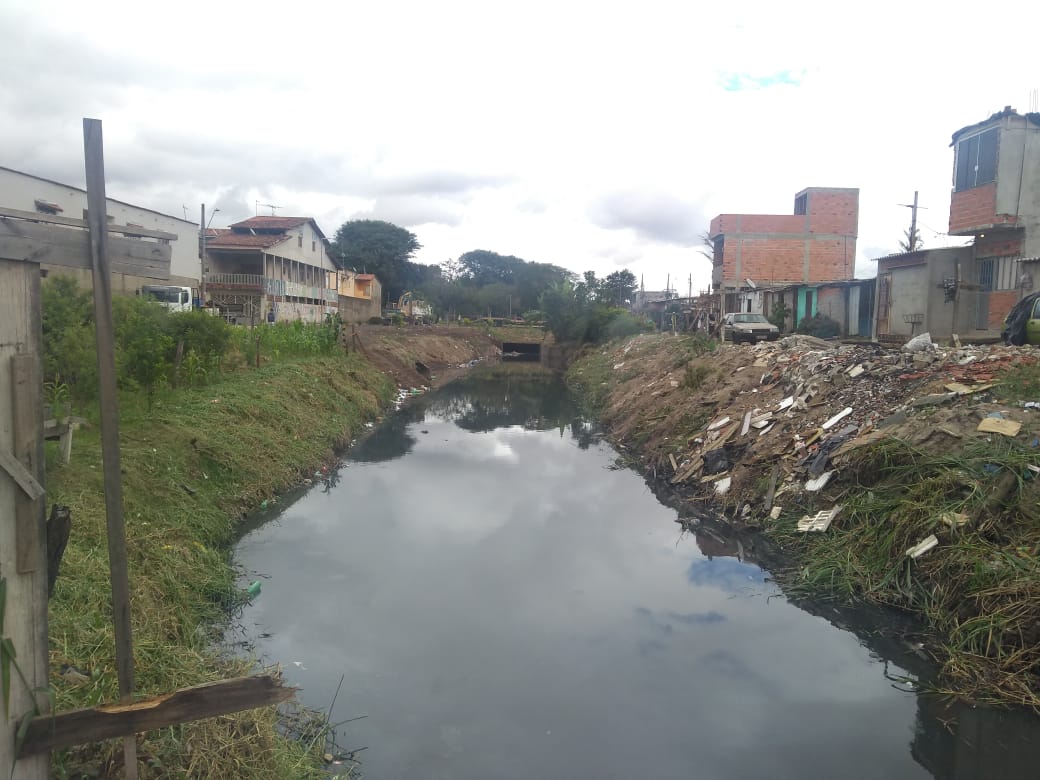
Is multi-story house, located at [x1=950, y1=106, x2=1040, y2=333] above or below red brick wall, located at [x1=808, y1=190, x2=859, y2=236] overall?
below

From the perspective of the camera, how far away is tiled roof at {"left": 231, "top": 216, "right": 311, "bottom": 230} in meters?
42.3

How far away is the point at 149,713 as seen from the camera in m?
3.24

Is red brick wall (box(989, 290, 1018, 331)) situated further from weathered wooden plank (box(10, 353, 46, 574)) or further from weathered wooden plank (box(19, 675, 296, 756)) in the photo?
weathered wooden plank (box(10, 353, 46, 574))

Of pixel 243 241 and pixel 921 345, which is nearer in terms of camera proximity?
pixel 921 345

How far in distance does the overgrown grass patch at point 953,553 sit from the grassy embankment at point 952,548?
0.4 inches

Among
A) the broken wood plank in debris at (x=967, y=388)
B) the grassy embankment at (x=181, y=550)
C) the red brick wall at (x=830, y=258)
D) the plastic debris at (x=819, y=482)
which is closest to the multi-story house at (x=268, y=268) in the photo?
the grassy embankment at (x=181, y=550)

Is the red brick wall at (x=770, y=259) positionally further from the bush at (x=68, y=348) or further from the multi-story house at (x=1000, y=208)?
the bush at (x=68, y=348)

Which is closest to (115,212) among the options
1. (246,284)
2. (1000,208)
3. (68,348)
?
(246,284)

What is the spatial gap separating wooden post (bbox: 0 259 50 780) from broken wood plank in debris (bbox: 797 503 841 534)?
25.6ft

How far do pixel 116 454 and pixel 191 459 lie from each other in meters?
7.22

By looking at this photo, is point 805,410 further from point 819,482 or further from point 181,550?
point 181,550

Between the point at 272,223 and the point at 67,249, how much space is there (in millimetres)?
43407

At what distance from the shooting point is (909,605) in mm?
7012

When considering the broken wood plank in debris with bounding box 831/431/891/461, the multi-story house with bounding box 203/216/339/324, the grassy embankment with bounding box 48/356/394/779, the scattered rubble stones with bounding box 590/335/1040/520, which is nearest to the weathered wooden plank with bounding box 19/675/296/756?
the grassy embankment with bounding box 48/356/394/779
